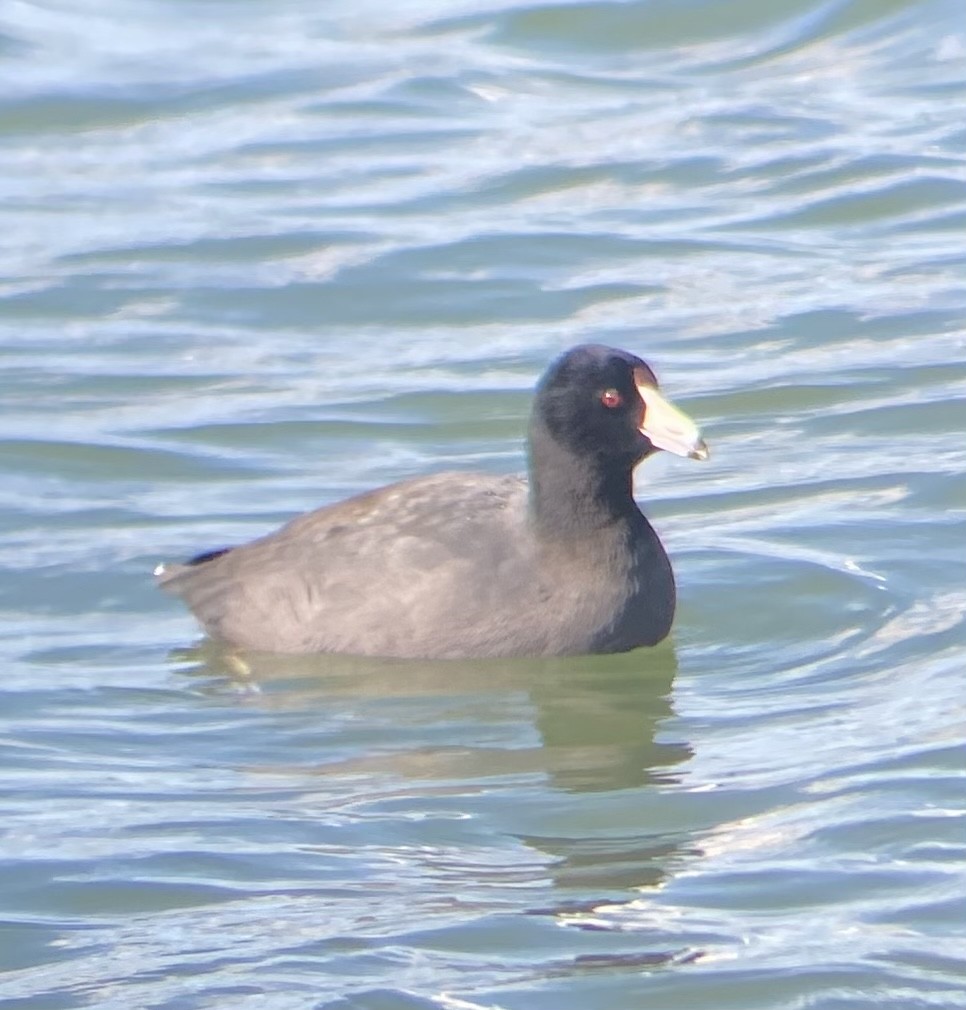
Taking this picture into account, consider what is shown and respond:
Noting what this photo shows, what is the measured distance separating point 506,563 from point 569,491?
0.33 meters

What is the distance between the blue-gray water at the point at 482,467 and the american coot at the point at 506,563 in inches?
5.4

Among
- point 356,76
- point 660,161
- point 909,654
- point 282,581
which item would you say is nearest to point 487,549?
point 282,581

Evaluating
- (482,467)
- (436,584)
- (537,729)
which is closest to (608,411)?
(436,584)

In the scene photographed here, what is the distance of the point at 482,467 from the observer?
11.2 metres

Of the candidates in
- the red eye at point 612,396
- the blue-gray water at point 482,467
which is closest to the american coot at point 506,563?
the red eye at point 612,396

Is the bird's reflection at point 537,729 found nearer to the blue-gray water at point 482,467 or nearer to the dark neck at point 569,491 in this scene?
the blue-gray water at point 482,467

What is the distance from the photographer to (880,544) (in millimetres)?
9828

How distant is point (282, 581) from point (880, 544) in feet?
7.51

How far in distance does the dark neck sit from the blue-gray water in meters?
0.47

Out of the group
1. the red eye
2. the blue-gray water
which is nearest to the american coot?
the red eye

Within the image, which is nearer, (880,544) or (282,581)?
(282,581)

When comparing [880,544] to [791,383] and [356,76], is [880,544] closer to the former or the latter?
[791,383]

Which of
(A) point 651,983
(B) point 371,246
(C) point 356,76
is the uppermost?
(C) point 356,76

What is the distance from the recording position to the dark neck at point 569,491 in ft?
29.5
